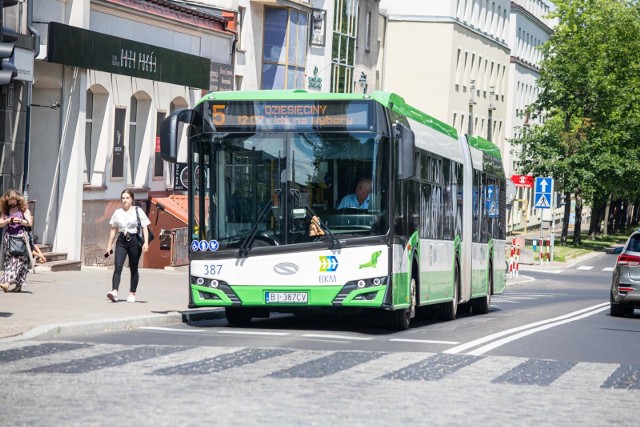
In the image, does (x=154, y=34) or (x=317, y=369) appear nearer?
(x=317, y=369)

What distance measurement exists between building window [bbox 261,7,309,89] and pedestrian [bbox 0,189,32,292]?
24660mm

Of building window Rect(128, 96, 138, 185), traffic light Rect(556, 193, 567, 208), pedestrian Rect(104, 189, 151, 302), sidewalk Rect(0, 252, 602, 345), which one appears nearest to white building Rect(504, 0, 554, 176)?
traffic light Rect(556, 193, 567, 208)

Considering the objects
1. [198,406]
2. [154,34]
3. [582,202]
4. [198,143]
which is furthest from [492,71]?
[198,406]

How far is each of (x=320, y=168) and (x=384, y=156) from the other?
2.56ft

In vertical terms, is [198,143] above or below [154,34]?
below

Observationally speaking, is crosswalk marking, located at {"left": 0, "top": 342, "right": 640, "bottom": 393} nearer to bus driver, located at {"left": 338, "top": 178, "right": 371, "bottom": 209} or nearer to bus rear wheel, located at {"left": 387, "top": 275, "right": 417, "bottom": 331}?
bus driver, located at {"left": 338, "top": 178, "right": 371, "bottom": 209}

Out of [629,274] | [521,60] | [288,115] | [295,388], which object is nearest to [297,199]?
[288,115]

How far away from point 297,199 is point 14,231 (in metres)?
6.58

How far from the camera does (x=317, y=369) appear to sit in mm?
13289

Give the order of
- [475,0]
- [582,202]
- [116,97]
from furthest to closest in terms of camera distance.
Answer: [475,0] < [582,202] < [116,97]

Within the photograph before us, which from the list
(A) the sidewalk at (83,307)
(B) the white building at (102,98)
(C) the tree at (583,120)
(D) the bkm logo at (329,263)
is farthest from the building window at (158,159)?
(C) the tree at (583,120)

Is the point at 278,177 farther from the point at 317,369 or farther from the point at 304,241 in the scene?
the point at 317,369

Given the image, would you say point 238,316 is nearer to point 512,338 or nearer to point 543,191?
point 512,338

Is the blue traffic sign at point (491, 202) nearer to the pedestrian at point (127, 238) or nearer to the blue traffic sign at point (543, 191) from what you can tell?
the pedestrian at point (127, 238)
